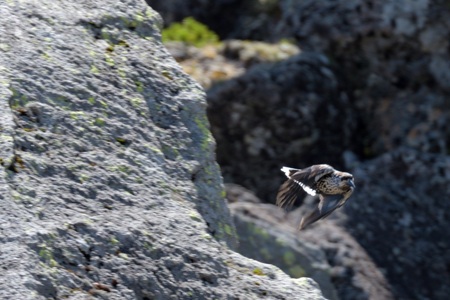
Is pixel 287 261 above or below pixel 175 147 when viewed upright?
below

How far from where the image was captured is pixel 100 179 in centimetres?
608

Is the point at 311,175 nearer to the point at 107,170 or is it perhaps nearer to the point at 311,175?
the point at 311,175

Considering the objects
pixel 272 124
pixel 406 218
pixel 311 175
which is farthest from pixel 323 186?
pixel 272 124

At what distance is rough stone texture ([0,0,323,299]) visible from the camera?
5.65m

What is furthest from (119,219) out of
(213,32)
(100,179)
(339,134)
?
(213,32)

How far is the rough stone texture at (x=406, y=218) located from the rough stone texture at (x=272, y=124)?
702 millimetres

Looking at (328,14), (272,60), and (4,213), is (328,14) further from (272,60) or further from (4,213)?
(4,213)

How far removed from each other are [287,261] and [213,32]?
5.01 metres

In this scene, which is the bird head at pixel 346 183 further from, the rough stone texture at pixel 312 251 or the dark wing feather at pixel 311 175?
the rough stone texture at pixel 312 251

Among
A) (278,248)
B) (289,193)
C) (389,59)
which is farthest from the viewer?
(389,59)

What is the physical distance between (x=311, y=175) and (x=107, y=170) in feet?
9.52

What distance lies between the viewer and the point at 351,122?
1263cm

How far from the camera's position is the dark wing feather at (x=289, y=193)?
29.6 ft

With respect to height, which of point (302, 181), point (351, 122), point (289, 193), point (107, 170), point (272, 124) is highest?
point (107, 170)
